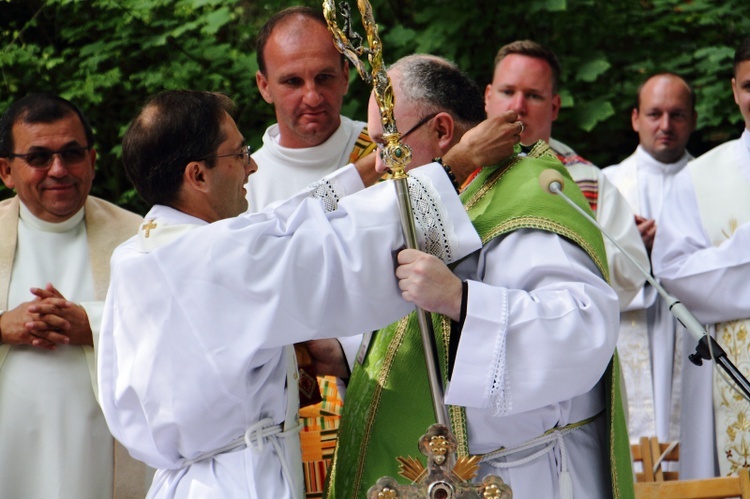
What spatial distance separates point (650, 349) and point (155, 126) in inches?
146

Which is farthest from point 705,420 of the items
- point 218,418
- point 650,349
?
point 218,418

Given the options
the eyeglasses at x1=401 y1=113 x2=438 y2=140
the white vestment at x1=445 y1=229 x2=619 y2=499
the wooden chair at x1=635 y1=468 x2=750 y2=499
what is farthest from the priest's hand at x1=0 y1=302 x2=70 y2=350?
the wooden chair at x1=635 y1=468 x2=750 y2=499

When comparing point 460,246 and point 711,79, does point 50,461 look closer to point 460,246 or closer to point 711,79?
point 460,246

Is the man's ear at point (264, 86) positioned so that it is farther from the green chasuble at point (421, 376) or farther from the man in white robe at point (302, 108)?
the green chasuble at point (421, 376)

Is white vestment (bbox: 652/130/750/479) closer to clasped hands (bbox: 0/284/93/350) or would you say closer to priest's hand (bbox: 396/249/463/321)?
priest's hand (bbox: 396/249/463/321)

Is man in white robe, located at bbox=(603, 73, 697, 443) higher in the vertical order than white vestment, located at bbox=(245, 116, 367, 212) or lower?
lower

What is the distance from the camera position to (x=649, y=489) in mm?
4109

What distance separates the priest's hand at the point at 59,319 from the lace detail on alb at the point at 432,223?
1.85 m

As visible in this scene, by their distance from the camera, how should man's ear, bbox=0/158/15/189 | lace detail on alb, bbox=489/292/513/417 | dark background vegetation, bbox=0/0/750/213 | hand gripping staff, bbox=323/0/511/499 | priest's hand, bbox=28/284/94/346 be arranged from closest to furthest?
hand gripping staff, bbox=323/0/511/499 → lace detail on alb, bbox=489/292/513/417 → priest's hand, bbox=28/284/94/346 → man's ear, bbox=0/158/15/189 → dark background vegetation, bbox=0/0/750/213

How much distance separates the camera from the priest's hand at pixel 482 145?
11.1 ft

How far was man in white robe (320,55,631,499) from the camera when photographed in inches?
117

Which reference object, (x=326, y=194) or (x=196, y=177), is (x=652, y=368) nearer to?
(x=326, y=194)

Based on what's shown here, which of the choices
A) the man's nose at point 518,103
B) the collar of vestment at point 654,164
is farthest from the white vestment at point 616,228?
the collar of vestment at point 654,164

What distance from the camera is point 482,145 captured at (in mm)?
3379
